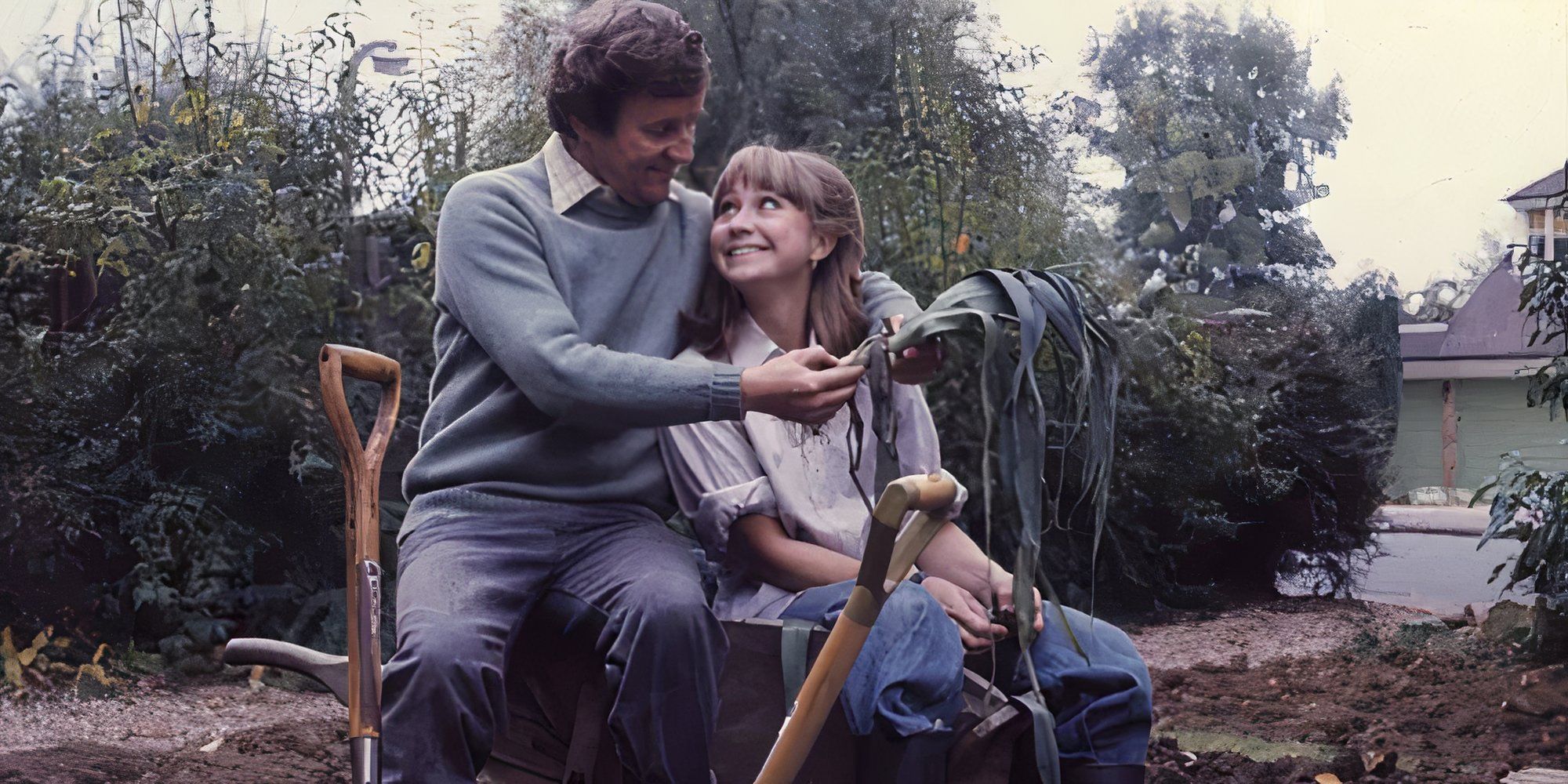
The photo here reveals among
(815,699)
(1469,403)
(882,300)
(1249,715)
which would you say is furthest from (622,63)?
(1469,403)

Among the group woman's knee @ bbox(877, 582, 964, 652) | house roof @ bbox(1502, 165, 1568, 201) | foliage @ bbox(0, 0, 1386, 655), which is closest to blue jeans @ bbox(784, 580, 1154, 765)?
woman's knee @ bbox(877, 582, 964, 652)

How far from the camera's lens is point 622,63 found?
2.21 meters

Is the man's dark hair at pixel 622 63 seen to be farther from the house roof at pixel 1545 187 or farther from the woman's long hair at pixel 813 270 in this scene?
the house roof at pixel 1545 187

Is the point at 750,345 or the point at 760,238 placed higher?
the point at 760,238

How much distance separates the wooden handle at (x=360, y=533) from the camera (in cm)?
190

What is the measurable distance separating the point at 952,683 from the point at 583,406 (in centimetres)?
66

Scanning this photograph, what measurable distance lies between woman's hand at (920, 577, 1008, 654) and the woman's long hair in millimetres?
421

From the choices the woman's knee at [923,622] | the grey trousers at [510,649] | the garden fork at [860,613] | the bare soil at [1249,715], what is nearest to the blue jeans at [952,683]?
the woman's knee at [923,622]

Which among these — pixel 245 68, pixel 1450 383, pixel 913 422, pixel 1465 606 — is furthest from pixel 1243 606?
pixel 245 68

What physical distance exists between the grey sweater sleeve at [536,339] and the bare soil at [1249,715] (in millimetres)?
1696

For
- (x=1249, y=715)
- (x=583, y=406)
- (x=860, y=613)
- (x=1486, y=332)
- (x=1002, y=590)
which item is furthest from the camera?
(x=1486, y=332)

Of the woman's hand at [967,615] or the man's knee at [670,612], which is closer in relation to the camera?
the man's knee at [670,612]

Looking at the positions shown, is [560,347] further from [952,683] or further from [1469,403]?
[1469,403]

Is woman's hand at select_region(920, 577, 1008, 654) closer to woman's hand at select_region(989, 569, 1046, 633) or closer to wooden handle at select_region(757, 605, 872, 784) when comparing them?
woman's hand at select_region(989, 569, 1046, 633)
